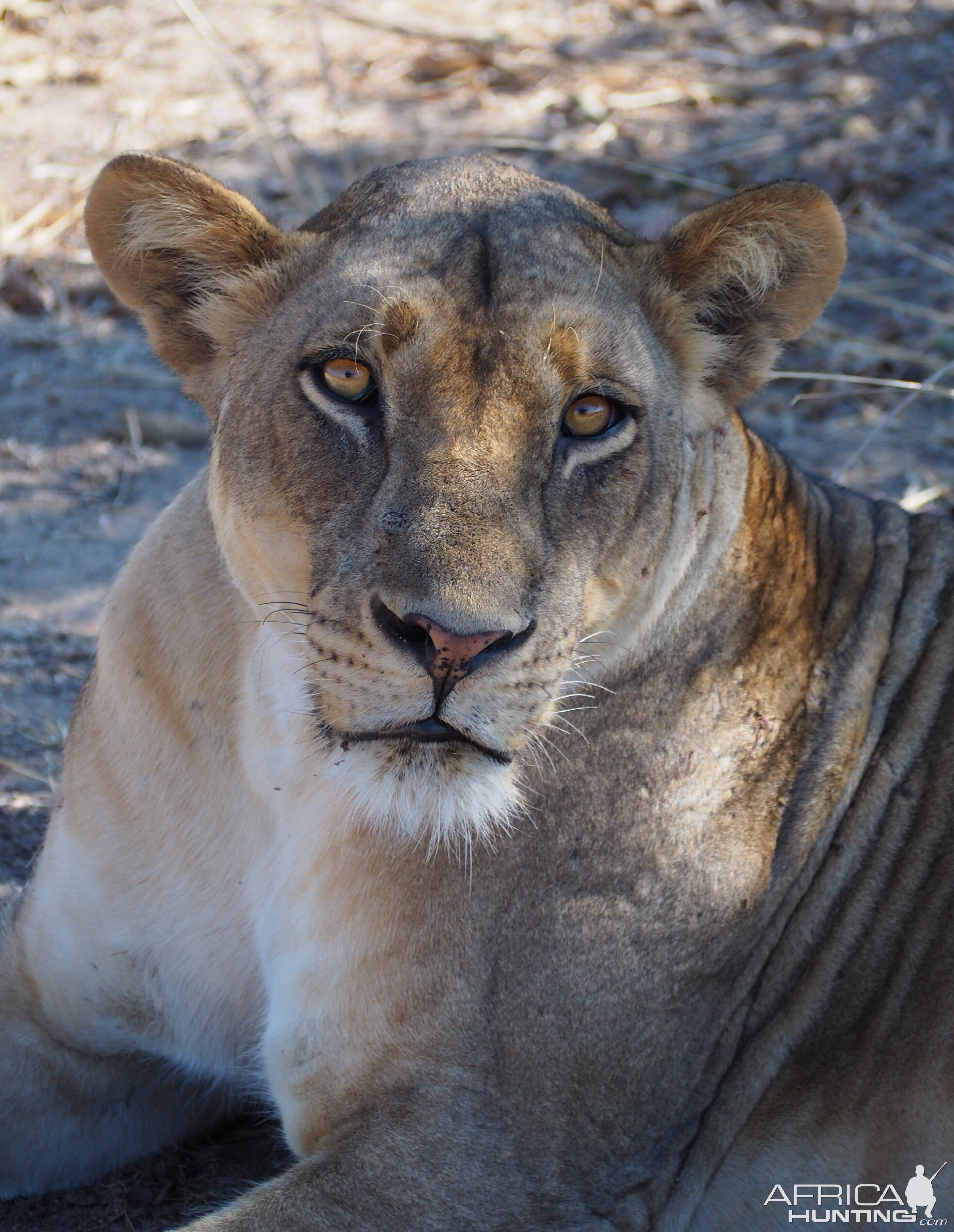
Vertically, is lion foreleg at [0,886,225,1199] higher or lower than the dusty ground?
lower

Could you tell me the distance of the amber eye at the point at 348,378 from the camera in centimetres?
261

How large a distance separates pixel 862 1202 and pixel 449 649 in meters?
1.48

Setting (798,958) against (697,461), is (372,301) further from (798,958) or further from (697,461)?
(798,958)

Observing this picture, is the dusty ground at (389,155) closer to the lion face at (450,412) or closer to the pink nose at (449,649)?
the lion face at (450,412)

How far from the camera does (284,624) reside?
2.75 m

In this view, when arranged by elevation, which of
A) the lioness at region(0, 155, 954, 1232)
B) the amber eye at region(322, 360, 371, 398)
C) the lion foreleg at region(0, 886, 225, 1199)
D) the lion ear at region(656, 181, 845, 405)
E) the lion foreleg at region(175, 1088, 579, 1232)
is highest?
the lion ear at region(656, 181, 845, 405)

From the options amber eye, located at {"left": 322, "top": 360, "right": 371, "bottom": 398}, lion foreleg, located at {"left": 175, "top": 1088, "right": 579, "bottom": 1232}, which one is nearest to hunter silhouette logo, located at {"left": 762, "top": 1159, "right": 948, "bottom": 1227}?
lion foreleg, located at {"left": 175, "top": 1088, "right": 579, "bottom": 1232}

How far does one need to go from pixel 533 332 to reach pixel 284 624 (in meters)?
0.69

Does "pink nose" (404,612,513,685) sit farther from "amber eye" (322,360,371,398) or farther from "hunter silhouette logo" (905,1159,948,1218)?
"hunter silhouette logo" (905,1159,948,1218)

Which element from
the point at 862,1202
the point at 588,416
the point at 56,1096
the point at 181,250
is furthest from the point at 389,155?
the point at 862,1202

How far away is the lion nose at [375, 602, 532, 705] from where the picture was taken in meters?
2.27

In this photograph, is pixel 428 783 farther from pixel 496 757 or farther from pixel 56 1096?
pixel 56 1096

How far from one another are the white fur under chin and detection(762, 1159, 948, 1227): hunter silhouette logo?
0.99 m

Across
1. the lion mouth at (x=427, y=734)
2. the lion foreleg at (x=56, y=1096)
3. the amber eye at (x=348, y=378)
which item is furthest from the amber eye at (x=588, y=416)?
the lion foreleg at (x=56, y=1096)
